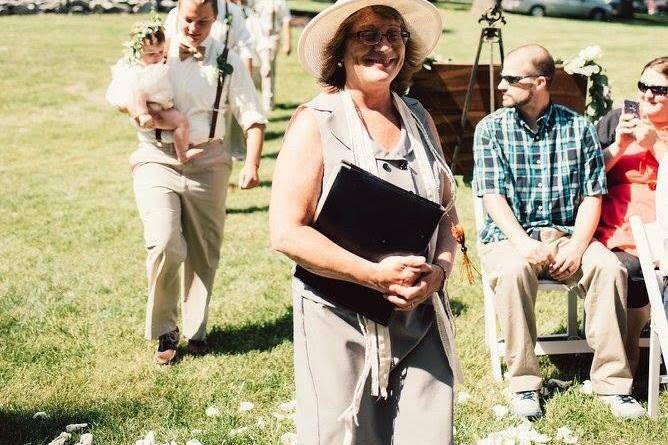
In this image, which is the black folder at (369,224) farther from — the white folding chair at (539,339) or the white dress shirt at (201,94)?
the white dress shirt at (201,94)

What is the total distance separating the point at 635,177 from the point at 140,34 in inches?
117

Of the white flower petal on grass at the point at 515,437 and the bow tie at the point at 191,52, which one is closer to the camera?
the white flower petal on grass at the point at 515,437

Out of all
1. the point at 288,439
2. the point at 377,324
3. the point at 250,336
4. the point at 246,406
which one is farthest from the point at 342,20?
the point at 250,336

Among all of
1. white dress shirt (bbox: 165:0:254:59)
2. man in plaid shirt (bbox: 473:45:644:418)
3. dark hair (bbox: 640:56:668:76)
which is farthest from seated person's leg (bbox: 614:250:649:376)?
white dress shirt (bbox: 165:0:254:59)

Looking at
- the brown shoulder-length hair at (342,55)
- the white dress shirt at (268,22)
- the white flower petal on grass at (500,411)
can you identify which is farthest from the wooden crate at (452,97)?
the white dress shirt at (268,22)

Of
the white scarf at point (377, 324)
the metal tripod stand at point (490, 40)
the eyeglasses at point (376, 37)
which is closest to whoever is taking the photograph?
the white scarf at point (377, 324)

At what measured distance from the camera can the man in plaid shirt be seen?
4.60 m

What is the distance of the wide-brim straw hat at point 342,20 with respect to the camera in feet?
9.32

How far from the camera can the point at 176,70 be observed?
4984 millimetres

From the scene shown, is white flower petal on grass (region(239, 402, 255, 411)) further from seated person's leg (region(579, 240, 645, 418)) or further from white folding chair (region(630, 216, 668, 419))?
white folding chair (region(630, 216, 668, 419))

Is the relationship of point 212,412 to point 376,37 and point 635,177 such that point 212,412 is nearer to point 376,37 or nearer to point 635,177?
point 376,37

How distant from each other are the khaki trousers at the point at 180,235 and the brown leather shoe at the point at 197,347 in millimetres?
36

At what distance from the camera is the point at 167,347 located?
17.1 feet

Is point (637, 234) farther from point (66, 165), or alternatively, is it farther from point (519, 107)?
point (66, 165)
